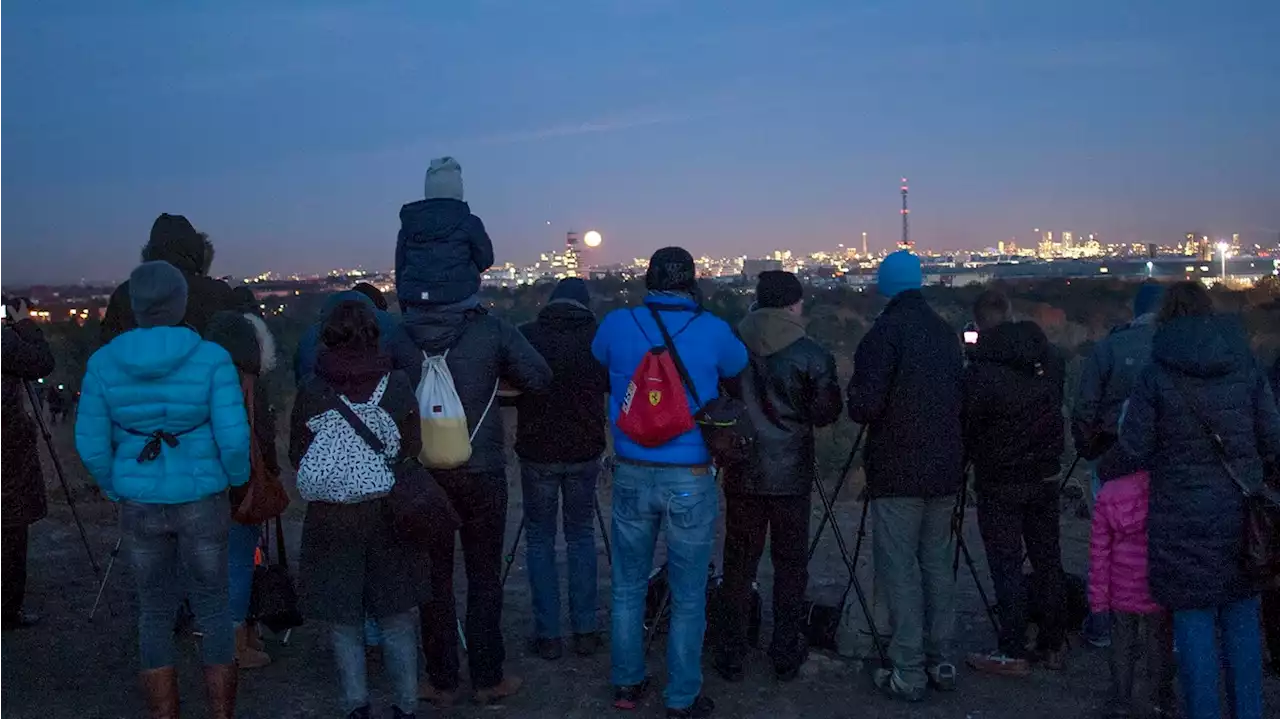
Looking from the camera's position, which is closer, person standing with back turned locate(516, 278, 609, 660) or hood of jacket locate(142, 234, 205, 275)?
hood of jacket locate(142, 234, 205, 275)

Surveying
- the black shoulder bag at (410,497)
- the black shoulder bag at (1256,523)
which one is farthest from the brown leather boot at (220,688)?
the black shoulder bag at (1256,523)

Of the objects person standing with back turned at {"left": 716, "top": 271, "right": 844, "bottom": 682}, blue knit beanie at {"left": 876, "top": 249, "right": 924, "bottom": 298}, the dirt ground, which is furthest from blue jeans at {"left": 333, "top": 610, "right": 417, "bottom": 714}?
blue knit beanie at {"left": 876, "top": 249, "right": 924, "bottom": 298}

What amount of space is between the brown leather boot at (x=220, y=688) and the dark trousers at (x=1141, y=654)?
13.4ft

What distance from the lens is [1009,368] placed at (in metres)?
5.53

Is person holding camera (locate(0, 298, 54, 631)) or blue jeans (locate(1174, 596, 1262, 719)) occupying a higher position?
person holding camera (locate(0, 298, 54, 631))

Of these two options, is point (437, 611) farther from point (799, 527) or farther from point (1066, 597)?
point (1066, 597)

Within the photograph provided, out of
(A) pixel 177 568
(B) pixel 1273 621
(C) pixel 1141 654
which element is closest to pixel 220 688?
(A) pixel 177 568

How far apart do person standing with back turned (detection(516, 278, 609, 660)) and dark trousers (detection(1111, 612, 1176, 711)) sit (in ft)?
9.02

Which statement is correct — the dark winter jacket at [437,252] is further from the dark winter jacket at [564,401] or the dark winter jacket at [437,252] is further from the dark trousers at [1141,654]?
the dark trousers at [1141,654]

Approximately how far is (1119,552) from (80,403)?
4586mm

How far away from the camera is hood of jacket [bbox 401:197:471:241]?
16.4ft

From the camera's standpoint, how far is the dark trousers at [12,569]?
606cm

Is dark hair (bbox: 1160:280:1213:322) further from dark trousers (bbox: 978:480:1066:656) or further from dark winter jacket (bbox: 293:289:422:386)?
dark winter jacket (bbox: 293:289:422:386)

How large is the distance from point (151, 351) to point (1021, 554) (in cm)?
451
